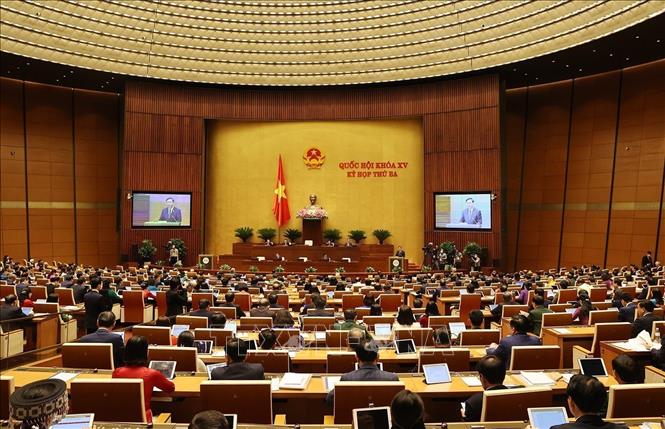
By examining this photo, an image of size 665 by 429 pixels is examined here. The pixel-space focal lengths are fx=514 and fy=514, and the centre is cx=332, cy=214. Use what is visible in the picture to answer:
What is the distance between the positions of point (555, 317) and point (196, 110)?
19115mm

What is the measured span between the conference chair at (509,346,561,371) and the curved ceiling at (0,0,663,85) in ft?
46.2

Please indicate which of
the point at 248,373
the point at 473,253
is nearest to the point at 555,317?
the point at 248,373

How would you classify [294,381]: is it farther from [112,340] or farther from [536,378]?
[536,378]

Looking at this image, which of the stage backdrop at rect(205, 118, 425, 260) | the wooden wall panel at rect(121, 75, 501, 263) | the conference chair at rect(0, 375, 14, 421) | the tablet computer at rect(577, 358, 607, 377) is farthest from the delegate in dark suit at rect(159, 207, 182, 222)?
the tablet computer at rect(577, 358, 607, 377)

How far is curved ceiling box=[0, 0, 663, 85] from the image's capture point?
17.0 metres

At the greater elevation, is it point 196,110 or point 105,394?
point 196,110

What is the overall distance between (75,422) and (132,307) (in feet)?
26.0

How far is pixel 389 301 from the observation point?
10148 millimetres

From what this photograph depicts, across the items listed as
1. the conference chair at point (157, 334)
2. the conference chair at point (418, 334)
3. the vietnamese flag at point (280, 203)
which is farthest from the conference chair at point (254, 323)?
the vietnamese flag at point (280, 203)

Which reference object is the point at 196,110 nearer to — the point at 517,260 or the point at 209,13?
the point at 209,13

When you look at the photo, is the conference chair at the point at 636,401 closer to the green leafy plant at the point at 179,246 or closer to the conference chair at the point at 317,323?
the conference chair at the point at 317,323

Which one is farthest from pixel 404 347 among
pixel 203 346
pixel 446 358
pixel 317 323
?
pixel 203 346

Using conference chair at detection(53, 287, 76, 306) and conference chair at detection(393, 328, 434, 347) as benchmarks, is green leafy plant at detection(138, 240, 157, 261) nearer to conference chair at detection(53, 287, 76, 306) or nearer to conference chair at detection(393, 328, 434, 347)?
conference chair at detection(53, 287, 76, 306)

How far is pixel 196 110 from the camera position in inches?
904
